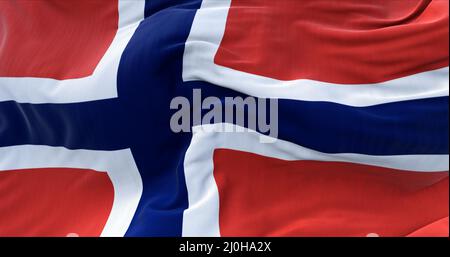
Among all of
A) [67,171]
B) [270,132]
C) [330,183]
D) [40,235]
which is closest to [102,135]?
[67,171]

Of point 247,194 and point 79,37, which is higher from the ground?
point 79,37

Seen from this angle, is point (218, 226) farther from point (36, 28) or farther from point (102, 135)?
point (36, 28)

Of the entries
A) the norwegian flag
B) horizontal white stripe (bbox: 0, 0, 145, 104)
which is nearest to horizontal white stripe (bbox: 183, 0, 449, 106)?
the norwegian flag

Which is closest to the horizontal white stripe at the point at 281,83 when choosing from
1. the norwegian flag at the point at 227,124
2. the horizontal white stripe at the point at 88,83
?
the norwegian flag at the point at 227,124

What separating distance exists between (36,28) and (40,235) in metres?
0.44

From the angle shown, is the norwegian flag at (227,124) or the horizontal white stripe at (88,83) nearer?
the norwegian flag at (227,124)

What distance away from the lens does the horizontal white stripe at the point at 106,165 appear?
0.92 meters

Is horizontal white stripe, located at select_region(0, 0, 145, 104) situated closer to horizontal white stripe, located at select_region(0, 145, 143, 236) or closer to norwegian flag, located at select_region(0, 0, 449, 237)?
norwegian flag, located at select_region(0, 0, 449, 237)

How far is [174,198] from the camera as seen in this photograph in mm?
889

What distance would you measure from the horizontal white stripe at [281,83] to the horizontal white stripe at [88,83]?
6.0 inches

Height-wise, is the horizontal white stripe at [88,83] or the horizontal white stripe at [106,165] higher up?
the horizontal white stripe at [88,83]

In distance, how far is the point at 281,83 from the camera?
0.90 meters

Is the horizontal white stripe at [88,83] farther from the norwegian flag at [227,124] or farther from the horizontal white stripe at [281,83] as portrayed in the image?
the horizontal white stripe at [281,83]
